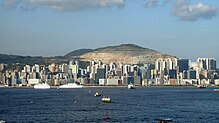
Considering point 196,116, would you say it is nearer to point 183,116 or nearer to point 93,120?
point 183,116

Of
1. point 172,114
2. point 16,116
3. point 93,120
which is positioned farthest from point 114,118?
point 16,116

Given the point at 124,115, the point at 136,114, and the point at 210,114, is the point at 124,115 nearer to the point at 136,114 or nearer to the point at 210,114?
the point at 136,114

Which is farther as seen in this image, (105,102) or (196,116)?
(105,102)

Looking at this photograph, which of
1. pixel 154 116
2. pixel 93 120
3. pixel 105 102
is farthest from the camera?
pixel 105 102

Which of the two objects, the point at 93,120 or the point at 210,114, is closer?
the point at 93,120

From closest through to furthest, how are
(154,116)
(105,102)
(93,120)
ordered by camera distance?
1. (93,120)
2. (154,116)
3. (105,102)

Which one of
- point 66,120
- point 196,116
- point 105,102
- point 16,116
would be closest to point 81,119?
point 66,120

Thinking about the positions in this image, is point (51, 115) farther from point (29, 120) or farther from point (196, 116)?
point (196, 116)

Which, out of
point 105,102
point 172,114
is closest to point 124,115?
point 172,114
